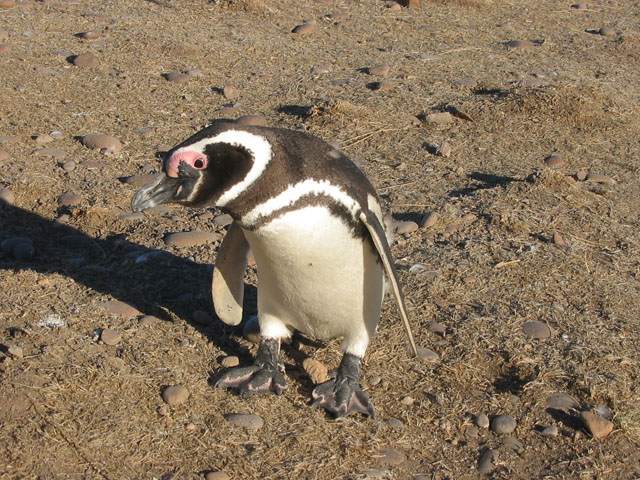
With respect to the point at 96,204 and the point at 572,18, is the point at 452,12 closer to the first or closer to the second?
the point at 572,18

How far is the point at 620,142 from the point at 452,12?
2.93 meters

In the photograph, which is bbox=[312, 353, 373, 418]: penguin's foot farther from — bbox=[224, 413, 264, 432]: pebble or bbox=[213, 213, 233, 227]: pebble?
bbox=[213, 213, 233, 227]: pebble

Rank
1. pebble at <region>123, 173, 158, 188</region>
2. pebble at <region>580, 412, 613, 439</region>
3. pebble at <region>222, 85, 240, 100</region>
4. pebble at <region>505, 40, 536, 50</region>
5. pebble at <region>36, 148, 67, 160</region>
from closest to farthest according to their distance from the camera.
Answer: pebble at <region>580, 412, 613, 439</region> → pebble at <region>123, 173, 158, 188</region> → pebble at <region>36, 148, 67, 160</region> → pebble at <region>222, 85, 240, 100</region> → pebble at <region>505, 40, 536, 50</region>

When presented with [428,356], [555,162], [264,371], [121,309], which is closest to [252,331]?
[264,371]

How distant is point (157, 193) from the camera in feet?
10.1

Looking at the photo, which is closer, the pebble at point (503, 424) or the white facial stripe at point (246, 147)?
the white facial stripe at point (246, 147)

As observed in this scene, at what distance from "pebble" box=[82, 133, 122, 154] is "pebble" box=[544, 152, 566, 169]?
7.86 feet

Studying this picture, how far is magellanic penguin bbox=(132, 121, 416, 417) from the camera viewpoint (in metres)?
3.04

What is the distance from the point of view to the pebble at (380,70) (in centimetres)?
703

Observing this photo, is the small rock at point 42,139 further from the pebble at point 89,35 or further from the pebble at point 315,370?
the pebble at point 315,370

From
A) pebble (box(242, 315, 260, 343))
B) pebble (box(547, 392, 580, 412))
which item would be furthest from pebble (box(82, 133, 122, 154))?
pebble (box(547, 392, 580, 412))

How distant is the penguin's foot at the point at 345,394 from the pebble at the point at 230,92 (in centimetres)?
328

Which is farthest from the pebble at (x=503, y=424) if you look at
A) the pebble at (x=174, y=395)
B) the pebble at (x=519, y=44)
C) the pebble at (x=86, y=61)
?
the pebble at (x=519, y=44)

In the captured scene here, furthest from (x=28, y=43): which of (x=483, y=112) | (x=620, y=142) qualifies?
(x=620, y=142)
